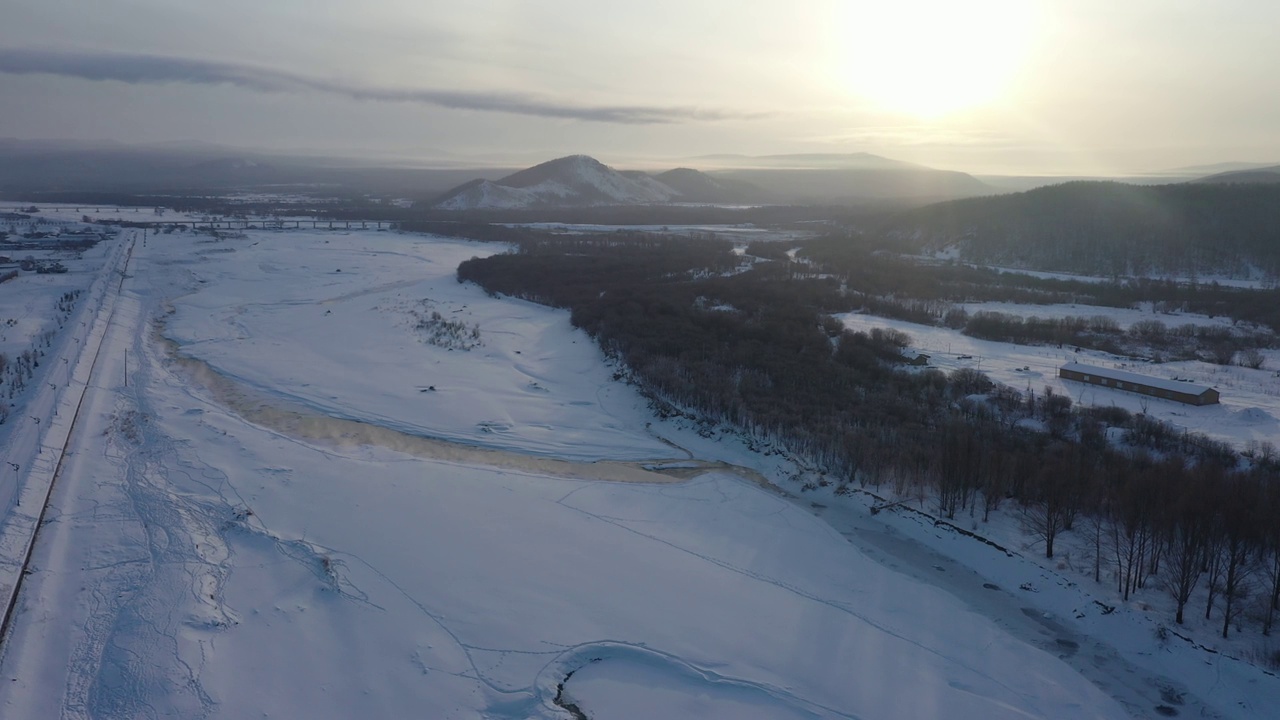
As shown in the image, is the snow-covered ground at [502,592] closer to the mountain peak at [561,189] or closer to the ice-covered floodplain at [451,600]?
the ice-covered floodplain at [451,600]

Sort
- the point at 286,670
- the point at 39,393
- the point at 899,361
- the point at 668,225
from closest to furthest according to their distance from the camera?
the point at 286,670
the point at 39,393
the point at 899,361
the point at 668,225

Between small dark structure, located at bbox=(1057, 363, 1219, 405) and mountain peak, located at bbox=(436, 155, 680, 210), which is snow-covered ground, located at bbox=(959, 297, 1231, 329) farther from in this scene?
mountain peak, located at bbox=(436, 155, 680, 210)

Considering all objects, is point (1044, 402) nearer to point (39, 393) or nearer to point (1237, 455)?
point (1237, 455)

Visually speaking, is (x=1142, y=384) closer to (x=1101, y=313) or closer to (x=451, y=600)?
(x=1101, y=313)

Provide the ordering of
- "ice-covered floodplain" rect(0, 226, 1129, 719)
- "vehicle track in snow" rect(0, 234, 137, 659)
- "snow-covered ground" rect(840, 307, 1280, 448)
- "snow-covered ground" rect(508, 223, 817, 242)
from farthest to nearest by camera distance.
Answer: "snow-covered ground" rect(508, 223, 817, 242) → "snow-covered ground" rect(840, 307, 1280, 448) → "vehicle track in snow" rect(0, 234, 137, 659) → "ice-covered floodplain" rect(0, 226, 1129, 719)

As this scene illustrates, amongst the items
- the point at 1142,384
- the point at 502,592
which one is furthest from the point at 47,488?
the point at 1142,384

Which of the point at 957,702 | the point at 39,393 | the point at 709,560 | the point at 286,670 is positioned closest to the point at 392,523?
the point at 286,670

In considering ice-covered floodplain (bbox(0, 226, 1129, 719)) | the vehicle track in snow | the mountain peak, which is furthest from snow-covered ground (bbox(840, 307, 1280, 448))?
the mountain peak
